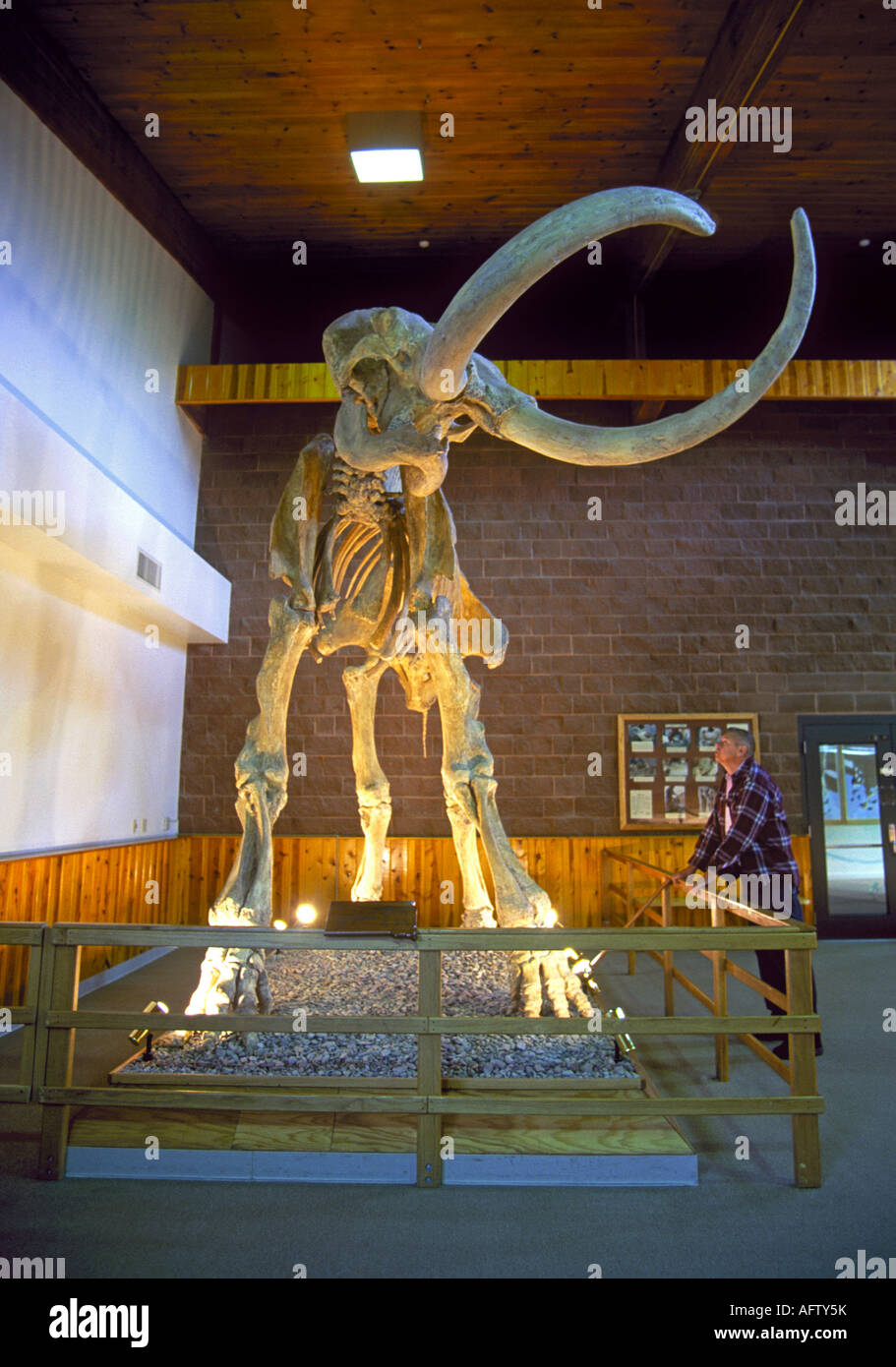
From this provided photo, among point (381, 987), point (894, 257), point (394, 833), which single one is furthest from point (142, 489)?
point (894, 257)

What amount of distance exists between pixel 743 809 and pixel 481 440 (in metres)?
5.27

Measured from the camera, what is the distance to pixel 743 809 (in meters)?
4.21

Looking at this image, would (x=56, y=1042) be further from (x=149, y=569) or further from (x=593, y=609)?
(x=593, y=609)

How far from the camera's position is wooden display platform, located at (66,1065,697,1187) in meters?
2.71

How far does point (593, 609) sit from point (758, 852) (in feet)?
13.7

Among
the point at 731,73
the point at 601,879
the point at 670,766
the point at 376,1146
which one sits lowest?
the point at 376,1146

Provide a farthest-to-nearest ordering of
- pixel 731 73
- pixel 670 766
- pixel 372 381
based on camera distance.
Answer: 1. pixel 670 766
2. pixel 731 73
3. pixel 372 381

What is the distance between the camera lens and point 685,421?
2.51m

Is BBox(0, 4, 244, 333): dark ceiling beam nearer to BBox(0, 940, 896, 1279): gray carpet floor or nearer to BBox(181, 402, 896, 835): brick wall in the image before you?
BBox(181, 402, 896, 835): brick wall

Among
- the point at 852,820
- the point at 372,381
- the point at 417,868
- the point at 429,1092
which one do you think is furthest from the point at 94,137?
the point at 852,820

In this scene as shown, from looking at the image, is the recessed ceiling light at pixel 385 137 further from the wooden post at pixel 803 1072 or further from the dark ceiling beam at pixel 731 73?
the wooden post at pixel 803 1072

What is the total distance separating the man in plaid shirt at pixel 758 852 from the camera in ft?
13.4

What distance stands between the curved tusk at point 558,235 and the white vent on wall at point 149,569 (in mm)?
3953
